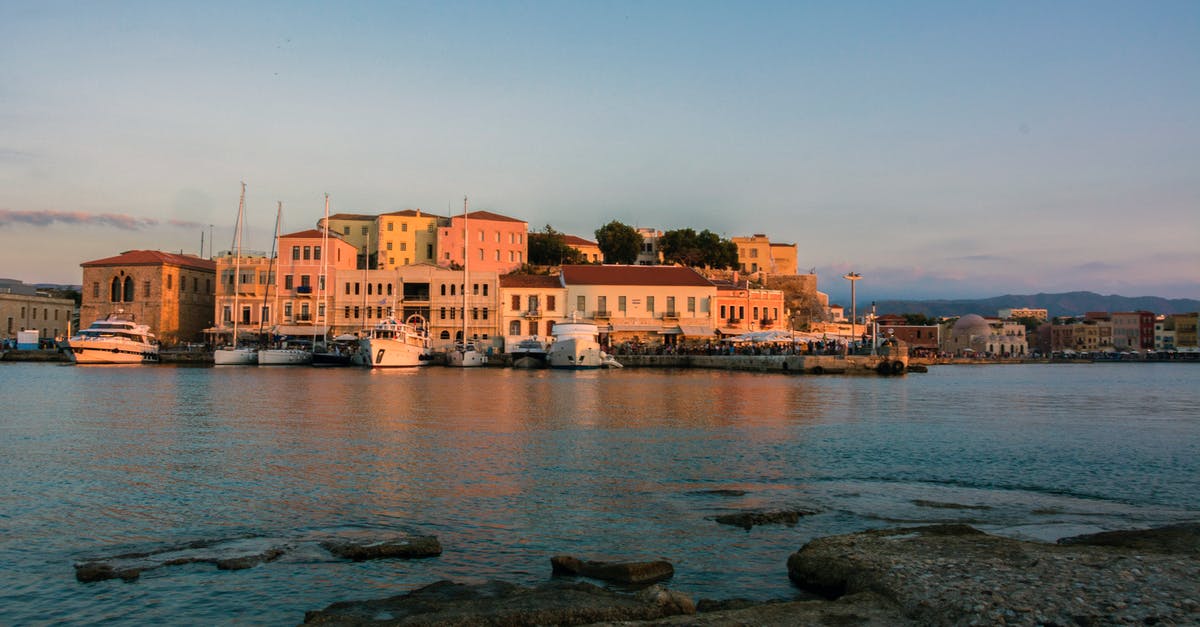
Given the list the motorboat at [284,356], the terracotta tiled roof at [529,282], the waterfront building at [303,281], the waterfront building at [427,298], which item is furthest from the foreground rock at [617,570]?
the waterfront building at [303,281]

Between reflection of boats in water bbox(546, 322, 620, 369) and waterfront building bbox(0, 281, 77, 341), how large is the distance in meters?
45.9

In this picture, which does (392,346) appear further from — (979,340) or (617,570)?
(979,340)

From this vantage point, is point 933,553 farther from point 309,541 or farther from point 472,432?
point 472,432

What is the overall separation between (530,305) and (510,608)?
60.0 metres

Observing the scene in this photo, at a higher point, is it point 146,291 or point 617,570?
point 146,291

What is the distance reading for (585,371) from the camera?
178 ft

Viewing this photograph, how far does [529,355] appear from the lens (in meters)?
59.9

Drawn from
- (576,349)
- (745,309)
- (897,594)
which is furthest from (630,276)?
(897,594)

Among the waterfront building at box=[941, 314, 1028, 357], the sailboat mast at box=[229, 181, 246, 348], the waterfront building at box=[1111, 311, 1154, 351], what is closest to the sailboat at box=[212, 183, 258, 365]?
the sailboat mast at box=[229, 181, 246, 348]

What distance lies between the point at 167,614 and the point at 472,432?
1224 centimetres

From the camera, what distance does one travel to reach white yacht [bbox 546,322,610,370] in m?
56.3

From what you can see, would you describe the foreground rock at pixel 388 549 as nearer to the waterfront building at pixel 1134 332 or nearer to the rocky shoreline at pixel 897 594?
the rocky shoreline at pixel 897 594

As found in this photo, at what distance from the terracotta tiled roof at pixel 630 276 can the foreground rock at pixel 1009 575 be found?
57780 mm

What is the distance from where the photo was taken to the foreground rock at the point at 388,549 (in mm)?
8594
